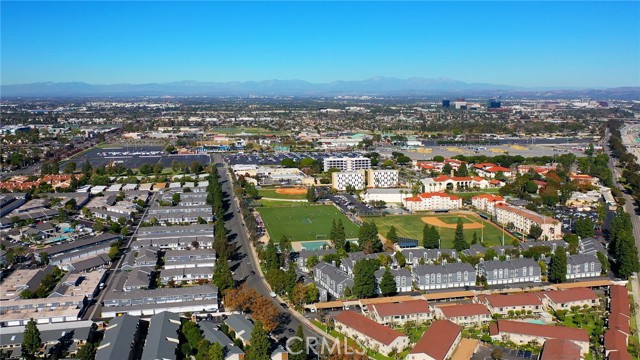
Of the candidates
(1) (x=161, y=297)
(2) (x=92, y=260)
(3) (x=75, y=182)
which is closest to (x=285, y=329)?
(1) (x=161, y=297)

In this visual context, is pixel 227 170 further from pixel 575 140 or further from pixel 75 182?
pixel 575 140

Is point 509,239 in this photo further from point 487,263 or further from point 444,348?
point 444,348

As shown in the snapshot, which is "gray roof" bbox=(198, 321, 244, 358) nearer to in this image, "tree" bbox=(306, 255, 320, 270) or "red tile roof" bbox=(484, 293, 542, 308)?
"tree" bbox=(306, 255, 320, 270)

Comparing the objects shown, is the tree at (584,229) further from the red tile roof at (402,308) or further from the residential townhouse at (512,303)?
the red tile roof at (402,308)

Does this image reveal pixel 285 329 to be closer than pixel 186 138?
Yes

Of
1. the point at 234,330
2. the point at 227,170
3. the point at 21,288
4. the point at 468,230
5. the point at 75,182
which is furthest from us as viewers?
the point at 227,170

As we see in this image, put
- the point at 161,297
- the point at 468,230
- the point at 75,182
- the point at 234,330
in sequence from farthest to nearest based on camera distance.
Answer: the point at 75,182 → the point at 468,230 → the point at 161,297 → the point at 234,330

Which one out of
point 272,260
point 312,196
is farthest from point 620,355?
point 312,196
